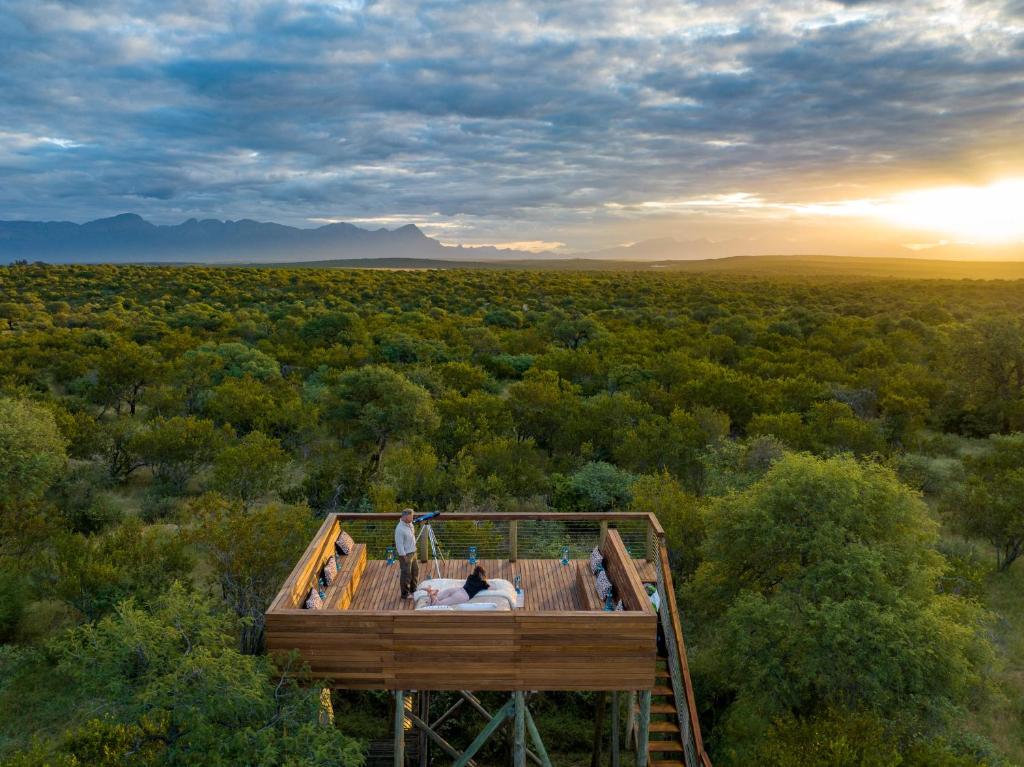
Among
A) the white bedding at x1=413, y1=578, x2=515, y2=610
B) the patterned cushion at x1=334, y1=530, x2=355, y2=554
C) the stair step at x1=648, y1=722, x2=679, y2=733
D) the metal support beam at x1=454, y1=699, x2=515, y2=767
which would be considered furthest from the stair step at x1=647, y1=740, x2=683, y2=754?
the patterned cushion at x1=334, y1=530, x2=355, y2=554

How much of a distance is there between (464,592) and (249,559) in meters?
5.84

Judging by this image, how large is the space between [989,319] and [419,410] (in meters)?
27.1

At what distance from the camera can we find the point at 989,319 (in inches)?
1203

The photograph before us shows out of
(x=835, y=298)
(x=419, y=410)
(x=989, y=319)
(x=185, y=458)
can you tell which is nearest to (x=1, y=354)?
(x=185, y=458)

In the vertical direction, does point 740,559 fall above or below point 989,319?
below

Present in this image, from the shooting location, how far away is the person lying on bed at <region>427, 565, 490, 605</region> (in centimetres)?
952

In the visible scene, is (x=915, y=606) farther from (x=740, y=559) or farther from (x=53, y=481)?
(x=53, y=481)

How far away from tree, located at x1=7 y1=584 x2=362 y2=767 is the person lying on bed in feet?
6.73

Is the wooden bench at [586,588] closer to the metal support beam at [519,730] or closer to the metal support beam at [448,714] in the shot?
the metal support beam at [519,730]

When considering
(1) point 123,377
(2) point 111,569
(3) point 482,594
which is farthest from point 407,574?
(1) point 123,377

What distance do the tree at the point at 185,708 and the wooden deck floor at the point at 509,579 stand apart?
2.16 meters

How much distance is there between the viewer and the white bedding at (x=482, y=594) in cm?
913

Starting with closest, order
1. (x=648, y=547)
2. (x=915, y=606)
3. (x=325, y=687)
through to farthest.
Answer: (x=325, y=687) < (x=915, y=606) < (x=648, y=547)

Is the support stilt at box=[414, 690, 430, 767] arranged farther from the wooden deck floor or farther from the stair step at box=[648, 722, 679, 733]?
the stair step at box=[648, 722, 679, 733]
